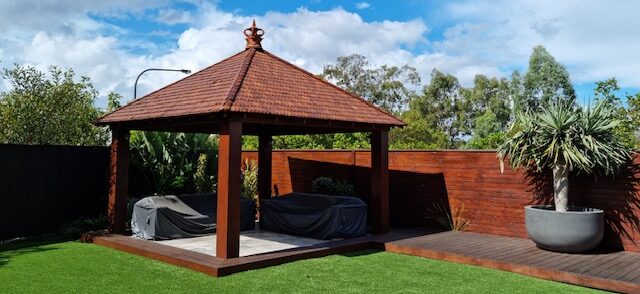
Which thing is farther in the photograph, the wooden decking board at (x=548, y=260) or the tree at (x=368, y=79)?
the tree at (x=368, y=79)

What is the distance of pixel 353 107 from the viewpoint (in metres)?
9.57

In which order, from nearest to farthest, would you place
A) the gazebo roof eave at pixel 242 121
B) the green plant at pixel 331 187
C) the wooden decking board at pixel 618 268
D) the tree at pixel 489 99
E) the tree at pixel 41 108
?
the wooden decking board at pixel 618 268 < the gazebo roof eave at pixel 242 121 < the green plant at pixel 331 187 < the tree at pixel 41 108 < the tree at pixel 489 99

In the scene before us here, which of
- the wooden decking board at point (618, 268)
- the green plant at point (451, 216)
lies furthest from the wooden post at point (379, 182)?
the wooden decking board at point (618, 268)

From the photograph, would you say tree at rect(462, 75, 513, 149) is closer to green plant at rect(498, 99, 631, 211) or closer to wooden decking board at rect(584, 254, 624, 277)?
green plant at rect(498, 99, 631, 211)

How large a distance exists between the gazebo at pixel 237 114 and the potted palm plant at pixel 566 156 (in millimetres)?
2630

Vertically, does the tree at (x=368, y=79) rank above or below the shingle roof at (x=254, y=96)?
above

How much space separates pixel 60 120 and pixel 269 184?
527 cm

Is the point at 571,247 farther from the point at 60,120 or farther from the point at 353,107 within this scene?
the point at 60,120

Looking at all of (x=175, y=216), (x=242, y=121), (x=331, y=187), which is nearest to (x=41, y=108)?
(x=175, y=216)

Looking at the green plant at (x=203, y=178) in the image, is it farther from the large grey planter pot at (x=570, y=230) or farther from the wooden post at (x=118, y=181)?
the large grey planter pot at (x=570, y=230)

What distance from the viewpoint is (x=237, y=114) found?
728 cm

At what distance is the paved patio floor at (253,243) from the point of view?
318 inches

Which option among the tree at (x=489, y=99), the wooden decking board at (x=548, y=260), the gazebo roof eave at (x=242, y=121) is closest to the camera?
the wooden decking board at (x=548, y=260)

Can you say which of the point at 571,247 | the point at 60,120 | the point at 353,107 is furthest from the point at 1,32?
the point at 571,247
